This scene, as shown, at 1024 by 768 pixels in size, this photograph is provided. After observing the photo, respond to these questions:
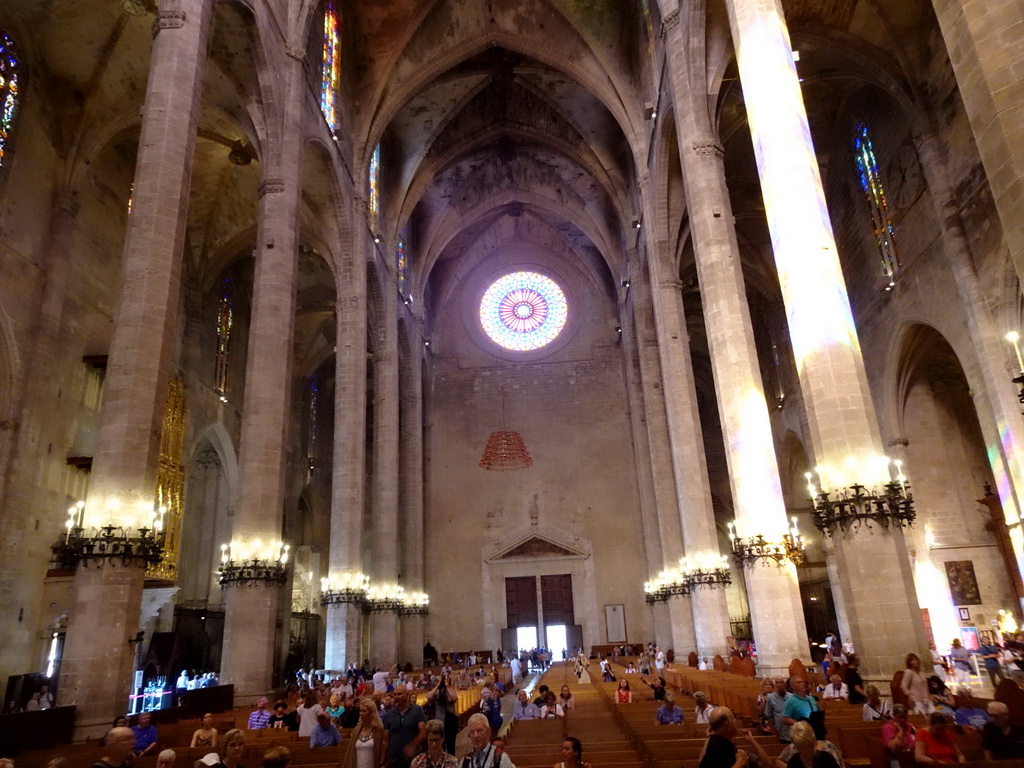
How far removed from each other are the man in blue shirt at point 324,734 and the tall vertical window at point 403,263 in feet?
79.3

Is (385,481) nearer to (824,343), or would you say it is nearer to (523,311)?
(523,311)

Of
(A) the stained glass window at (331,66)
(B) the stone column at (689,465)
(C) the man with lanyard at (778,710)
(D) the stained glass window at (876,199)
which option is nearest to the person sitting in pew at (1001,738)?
(C) the man with lanyard at (778,710)

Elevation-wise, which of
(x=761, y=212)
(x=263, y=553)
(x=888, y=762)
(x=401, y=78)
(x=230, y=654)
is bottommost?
(x=888, y=762)

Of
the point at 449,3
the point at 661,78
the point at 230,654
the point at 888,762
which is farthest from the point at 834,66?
the point at 230,654

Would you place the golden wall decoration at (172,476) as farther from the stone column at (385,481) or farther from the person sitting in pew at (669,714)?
the person sitting in pew at (669,714)

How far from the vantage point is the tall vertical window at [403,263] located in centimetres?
3089

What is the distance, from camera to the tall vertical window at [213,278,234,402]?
84.4ft

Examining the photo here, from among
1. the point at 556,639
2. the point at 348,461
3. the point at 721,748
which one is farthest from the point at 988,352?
the point at 556,639

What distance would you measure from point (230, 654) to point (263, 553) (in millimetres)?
1925

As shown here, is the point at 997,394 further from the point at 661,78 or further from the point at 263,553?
the point at 263,553

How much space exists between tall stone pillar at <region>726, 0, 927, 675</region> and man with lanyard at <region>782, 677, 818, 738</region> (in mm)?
2958

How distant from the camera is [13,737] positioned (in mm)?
8617

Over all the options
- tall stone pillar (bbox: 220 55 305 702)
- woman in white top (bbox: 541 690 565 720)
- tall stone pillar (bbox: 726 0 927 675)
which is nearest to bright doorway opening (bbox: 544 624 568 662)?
tall stone pillar (bbox: 220 55 305 702)

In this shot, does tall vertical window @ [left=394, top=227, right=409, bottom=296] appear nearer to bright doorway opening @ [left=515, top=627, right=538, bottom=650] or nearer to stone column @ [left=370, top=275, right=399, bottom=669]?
stone column @ [left=370, top=275, right=399, bottom=669]
